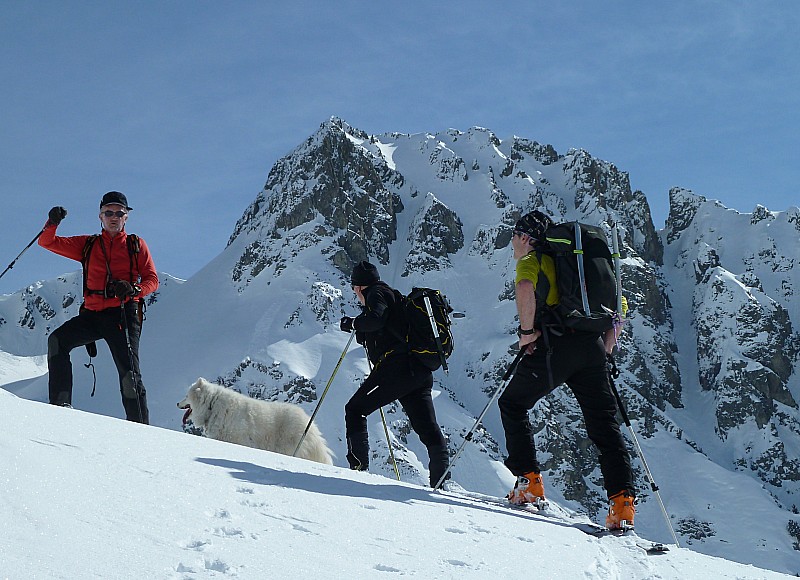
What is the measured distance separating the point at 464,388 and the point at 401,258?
39.5 metres

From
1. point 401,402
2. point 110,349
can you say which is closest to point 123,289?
point 110,349

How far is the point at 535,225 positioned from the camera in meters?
6.24

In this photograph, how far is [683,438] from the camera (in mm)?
159250

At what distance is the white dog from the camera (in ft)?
37.2

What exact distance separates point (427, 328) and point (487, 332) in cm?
15509

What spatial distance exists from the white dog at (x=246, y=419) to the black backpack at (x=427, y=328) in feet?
12.1

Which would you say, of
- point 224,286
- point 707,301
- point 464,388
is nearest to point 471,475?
point 464,388

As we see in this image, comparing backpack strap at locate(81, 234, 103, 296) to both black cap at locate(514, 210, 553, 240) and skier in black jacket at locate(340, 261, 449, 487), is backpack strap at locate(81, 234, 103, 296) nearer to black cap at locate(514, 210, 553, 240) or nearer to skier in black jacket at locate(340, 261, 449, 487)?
skier in black jacket at locate(340, 261, 449, 487)

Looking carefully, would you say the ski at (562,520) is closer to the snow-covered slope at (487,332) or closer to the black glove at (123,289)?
the black glove at (123,289)

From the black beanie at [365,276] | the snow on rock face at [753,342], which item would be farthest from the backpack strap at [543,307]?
the snow on rock face at [753,342]

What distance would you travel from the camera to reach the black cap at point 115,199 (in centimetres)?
778

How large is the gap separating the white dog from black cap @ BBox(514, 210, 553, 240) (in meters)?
5.69

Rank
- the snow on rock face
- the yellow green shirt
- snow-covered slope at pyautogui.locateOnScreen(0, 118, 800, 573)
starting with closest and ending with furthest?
the yellow green shirt < snow-covered slope at pyautogui.locateOnScreen(0, 118, 800, 573) < the snow on rock face

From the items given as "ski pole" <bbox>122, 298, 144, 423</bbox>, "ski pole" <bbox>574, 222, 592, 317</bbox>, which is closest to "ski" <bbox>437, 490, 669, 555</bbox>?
"ski pole" <bbox>574, 222, 592, 317</bbox>
